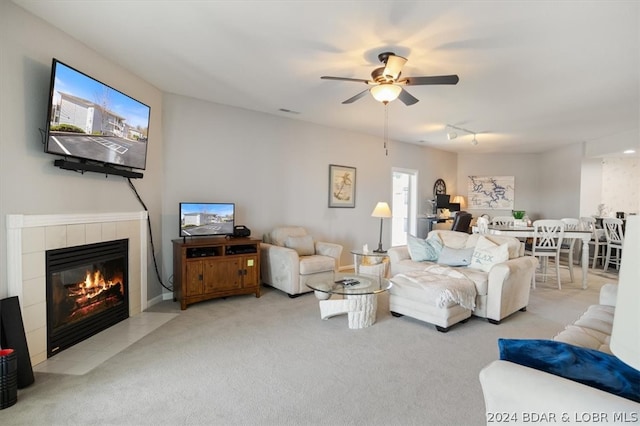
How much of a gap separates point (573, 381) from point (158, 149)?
4.38m

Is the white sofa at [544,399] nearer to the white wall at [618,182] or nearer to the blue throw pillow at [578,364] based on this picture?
the blue throw pillow at [578,364]

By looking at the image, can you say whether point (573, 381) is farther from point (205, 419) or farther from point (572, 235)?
point (572, 235)

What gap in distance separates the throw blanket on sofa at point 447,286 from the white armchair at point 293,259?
1.04 meters

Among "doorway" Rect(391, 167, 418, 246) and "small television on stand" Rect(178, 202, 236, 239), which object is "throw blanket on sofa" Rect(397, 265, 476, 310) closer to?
"small television on stand" Rect(178, 202, 236, 239)

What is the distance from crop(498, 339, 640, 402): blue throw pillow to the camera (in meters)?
1.18

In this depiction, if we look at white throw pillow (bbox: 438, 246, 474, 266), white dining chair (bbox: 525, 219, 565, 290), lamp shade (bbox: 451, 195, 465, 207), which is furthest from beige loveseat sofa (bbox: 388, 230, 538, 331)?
lamp shade (bbox: 451, 195, 465, 207)

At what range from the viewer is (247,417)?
190 cm

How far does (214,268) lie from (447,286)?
2666 millimetres

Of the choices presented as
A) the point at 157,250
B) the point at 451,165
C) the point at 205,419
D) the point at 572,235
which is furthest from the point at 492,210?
the point at 205,419

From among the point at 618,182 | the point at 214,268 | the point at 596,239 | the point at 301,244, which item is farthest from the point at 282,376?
the point at 618,182

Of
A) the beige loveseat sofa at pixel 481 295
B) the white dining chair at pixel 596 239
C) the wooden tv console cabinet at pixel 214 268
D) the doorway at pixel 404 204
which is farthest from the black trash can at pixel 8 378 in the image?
the white dining chair at pixel 596 239

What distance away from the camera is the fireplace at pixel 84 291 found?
2.66 meters

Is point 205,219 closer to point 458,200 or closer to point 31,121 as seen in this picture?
point 31,121

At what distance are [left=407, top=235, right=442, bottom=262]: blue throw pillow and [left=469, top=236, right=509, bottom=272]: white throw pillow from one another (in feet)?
1.60
